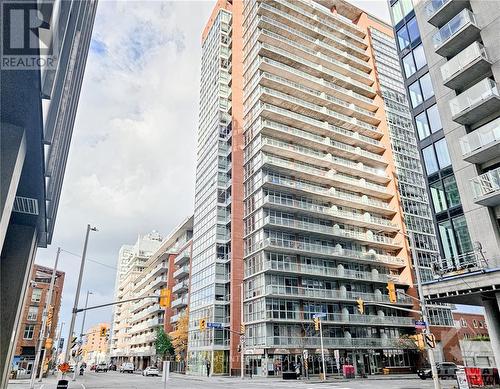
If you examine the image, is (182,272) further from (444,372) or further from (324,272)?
(444,372)

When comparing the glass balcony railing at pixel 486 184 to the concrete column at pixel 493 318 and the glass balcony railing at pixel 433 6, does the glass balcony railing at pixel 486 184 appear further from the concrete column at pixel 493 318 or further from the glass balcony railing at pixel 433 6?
the glass balcony railing at pixel 433 6

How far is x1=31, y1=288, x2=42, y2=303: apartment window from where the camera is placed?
6838 cm

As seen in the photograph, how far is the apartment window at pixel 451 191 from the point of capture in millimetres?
Result: 24442

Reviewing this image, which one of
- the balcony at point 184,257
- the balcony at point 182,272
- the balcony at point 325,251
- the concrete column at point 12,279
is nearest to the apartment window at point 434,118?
the concrete column at point 12,279

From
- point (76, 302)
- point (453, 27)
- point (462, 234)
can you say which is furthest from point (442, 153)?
point (76, 302)

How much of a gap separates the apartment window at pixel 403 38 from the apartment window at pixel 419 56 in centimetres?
153

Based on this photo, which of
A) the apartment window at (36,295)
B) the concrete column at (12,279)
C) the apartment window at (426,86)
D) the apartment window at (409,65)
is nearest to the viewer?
the concrete column at (12,279)

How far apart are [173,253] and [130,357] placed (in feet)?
155

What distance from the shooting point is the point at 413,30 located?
3030 centimetres

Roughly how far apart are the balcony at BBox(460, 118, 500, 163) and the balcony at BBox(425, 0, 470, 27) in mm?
9744

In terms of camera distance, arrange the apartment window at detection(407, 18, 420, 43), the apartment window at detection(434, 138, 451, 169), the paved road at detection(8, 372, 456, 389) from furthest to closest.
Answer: the apartment window at detection(407, 18, 420, 43)
the paved road at detection(8, 372, 456, 389)
the apartment window at detection(434, 138, 451, 169)

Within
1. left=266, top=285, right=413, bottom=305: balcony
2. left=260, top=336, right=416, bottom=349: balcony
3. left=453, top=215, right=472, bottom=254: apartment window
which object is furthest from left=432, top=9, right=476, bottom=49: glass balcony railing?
left=260, top=336, right=416, bottom=349: balcony

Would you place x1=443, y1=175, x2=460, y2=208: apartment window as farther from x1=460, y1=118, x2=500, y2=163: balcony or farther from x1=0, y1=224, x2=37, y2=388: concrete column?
x1=0, y1=224, x2=37, y2=388: concrete column

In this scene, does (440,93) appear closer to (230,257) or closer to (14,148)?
(14,148)
